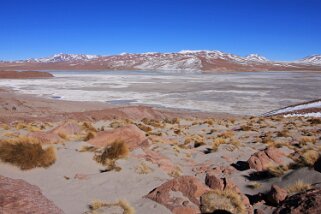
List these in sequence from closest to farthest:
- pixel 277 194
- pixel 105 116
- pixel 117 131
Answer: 1. pixel 277 194
2. pixel 117 131
3. pixel 105 116

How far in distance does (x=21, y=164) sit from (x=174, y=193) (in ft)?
11.5

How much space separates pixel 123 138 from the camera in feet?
37.1

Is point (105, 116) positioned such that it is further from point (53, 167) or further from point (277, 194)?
point (277, 194)

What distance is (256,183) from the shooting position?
8664 millimetres

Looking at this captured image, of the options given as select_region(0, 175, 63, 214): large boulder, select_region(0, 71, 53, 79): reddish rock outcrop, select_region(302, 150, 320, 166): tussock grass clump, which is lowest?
select_region(0, 71, 53, 79): reddish rock outcrop

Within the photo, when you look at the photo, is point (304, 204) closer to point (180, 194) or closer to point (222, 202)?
point (222, 202)

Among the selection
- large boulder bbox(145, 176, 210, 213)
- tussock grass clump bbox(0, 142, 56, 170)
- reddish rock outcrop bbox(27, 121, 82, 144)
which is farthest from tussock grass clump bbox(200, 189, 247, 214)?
reddish rock outcrop bbox(27, 121, 82, 144)

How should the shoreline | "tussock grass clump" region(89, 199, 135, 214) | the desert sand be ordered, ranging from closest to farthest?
"tussock grass clump" region(89, 199, 135, 214)
the desert sand
the shoreline

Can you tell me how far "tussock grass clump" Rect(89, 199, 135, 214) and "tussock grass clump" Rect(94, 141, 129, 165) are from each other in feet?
8.74

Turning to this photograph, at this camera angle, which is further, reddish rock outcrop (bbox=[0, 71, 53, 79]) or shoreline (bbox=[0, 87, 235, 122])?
reddish rock outcrop (bbox=[0, 71, 53, 79])

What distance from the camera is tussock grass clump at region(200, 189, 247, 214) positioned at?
6.12 m

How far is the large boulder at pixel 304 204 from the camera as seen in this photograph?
13.9 ft

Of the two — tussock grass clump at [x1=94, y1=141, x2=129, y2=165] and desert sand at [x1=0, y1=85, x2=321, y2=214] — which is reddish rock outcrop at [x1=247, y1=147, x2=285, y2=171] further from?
tussock grass clump at [x1=94, y1=141, x2=129, y2=165]

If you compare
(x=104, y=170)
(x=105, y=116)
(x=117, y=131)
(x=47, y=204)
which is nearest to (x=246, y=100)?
(x=105, y=116)
